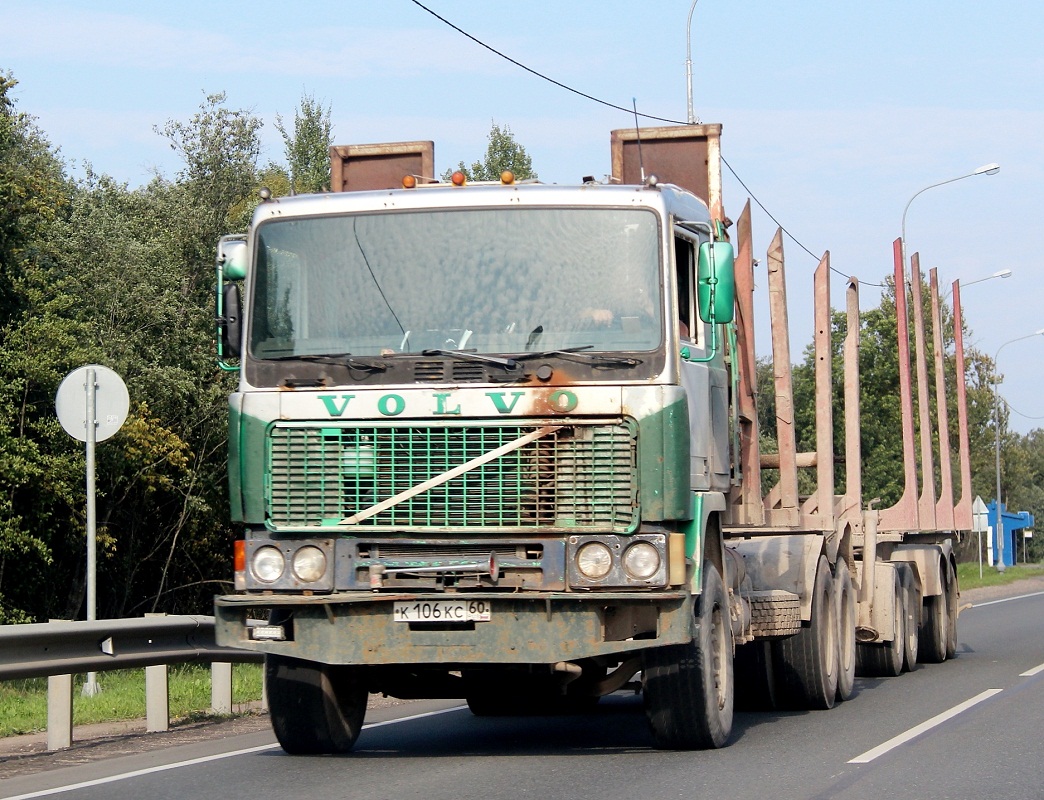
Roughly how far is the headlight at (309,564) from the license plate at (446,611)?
0.52 metres

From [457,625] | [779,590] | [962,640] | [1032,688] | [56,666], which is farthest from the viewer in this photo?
[962,640]

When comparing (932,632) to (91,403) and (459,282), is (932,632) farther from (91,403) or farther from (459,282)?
(459,282)

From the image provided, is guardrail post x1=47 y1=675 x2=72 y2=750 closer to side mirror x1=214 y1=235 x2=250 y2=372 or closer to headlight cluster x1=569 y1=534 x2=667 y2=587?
side mirror x1=214 y1=235 x2=250 y2=372

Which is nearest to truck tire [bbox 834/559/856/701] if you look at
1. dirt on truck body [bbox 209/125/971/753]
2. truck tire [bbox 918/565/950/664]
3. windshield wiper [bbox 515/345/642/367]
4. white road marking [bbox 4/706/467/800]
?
dirt on truck body [bbox 209/125/971/753]

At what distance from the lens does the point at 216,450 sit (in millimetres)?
29422

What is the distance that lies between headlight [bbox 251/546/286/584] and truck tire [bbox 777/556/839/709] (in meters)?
4.63

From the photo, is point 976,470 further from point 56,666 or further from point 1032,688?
point 56,666

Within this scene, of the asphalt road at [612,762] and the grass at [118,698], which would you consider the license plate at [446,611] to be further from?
the grass at [118,698]

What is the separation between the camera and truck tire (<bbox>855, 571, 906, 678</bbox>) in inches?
617

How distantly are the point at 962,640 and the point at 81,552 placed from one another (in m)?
14.8

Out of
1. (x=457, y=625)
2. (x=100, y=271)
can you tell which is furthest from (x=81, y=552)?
(x=457, y=625)

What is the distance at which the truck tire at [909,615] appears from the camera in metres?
16.4

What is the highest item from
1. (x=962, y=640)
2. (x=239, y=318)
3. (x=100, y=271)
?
(x=100, y=271)

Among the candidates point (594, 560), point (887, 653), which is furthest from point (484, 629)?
point (887, 653)
